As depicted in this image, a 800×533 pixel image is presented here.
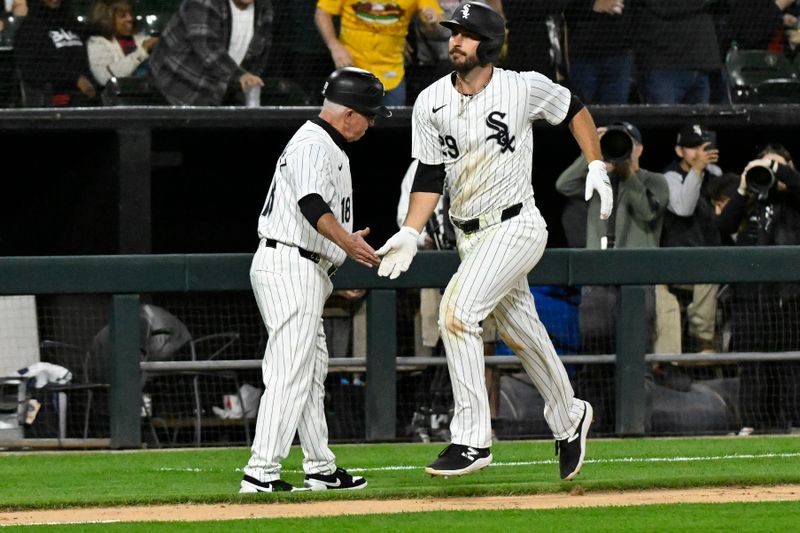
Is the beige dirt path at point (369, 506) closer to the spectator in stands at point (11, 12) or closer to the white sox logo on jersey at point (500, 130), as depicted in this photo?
the white sox logo on jersey at point (500, 130)

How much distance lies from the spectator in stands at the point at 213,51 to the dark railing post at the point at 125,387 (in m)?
2.09

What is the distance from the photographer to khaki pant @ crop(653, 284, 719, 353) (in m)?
8.77

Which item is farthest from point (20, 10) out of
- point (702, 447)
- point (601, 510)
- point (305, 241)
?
point (601, 510)

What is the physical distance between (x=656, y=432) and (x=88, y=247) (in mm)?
4255

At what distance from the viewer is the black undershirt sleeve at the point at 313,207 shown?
18.9 ft

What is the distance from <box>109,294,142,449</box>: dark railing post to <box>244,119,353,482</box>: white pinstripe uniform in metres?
2.11

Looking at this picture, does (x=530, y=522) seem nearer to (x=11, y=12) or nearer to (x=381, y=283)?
(x=381, y=283)

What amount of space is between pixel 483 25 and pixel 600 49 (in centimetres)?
445

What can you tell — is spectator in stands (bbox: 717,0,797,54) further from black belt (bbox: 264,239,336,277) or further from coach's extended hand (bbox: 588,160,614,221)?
black belt (bbox: 264,239,336,277)

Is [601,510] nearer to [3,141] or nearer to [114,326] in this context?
[114,326]

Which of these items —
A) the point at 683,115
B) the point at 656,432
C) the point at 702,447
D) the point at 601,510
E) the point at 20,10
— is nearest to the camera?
the point at 601,510

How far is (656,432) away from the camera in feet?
28.2

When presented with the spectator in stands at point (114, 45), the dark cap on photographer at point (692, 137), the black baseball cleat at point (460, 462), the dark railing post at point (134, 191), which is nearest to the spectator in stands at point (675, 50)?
the dark cap on photographer at point (692, 137)

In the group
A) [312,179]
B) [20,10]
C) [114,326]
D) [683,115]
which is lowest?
[114,326]
